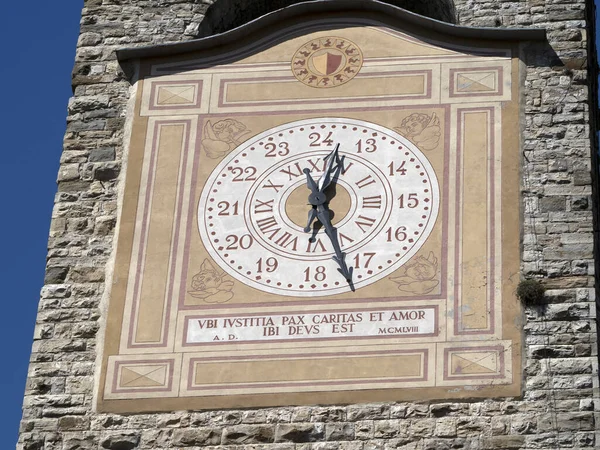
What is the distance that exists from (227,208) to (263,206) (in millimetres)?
281

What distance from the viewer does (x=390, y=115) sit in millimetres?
17312

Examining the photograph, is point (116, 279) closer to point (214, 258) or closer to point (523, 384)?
point (214, 258)

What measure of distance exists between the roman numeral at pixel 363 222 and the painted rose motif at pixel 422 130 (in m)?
0.77

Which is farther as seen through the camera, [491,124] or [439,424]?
[491,124]

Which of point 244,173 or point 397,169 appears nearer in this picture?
point 397,169

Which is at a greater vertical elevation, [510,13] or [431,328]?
[510,13]

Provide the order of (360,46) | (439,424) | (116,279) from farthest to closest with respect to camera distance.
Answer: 1. (360,46)
2. (116,279)
3. (439,424)

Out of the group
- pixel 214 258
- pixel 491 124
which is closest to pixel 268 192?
pixel 214 258

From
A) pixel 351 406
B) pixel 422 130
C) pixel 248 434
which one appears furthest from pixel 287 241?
pixel 248 434

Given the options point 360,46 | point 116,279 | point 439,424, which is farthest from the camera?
point 360,46

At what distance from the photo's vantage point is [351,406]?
15664mm

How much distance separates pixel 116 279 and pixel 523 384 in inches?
129

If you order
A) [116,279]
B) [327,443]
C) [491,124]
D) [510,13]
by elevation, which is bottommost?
[327,443]

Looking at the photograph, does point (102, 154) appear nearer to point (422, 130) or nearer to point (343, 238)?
point (343, 238)
